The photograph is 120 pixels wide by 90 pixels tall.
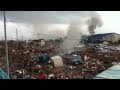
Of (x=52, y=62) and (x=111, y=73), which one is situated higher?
(x=52, y=62)

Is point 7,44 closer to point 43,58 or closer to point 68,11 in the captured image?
point 43,58
